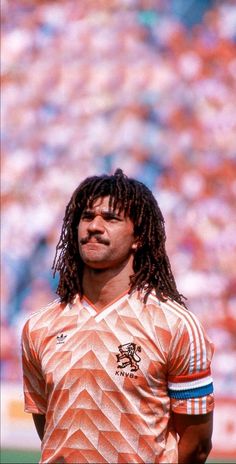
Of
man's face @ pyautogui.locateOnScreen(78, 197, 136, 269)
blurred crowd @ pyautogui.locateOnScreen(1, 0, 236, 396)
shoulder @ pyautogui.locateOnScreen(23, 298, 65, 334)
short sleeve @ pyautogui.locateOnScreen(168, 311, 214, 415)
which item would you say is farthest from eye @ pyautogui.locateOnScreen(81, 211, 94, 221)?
blurred crowd @ pyautogui.locateOnScreen(1, 0, 236, 396)

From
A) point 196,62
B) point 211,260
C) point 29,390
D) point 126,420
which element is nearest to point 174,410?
point 126,420

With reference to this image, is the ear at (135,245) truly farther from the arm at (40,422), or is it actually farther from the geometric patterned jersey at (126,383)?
the arm at (40,422)

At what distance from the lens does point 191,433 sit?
9.75 ft

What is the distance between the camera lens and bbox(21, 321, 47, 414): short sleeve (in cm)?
312

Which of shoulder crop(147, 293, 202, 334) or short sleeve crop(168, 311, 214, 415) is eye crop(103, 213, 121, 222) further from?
short sleeve crop(168, 311, 214, 415)

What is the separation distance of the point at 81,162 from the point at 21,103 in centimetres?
74

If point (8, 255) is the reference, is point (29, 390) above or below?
below

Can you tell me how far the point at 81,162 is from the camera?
820cm

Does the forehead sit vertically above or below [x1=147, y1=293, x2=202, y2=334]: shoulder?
above

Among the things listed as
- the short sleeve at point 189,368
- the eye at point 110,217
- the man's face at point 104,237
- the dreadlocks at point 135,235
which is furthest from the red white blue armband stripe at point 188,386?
the eye at point 110,217

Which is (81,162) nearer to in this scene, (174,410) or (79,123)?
(79,123)

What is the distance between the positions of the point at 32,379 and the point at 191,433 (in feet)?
1.76

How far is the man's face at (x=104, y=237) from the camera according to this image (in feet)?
9.88

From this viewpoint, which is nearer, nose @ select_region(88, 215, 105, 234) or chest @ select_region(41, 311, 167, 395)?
chest @ select_region(41, 311, 167, 395)
